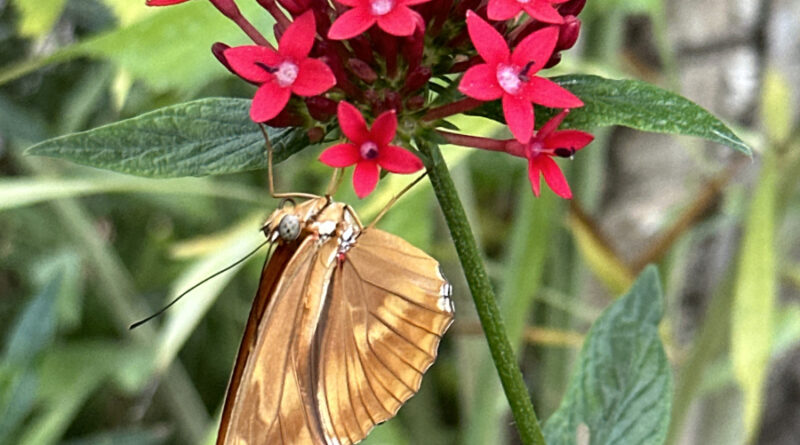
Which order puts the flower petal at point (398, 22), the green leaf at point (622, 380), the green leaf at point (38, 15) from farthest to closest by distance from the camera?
the green leaf at point (38, 15) < the green leaf at point (622, 380) < the flower petal at point (398, 22)

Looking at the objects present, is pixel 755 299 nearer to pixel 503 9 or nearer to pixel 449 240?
pixel 449 240

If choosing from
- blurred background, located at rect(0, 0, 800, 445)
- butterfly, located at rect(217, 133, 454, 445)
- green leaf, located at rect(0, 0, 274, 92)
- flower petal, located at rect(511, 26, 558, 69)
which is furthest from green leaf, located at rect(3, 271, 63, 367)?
flower petal, located at rect(511, 26, 558, 69)

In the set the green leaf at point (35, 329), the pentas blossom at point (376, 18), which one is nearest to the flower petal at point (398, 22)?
the pentas blossom at point (376, 18)

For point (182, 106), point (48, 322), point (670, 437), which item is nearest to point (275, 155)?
point (182, 106)

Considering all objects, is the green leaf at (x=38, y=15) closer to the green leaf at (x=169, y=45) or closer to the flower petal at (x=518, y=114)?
the green leaf at (x=169, y=45)

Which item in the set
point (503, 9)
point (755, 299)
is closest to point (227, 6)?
point (503, 9)

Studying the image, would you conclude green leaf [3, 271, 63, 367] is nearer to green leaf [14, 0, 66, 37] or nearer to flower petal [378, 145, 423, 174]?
green leaf [14, 0, 66, 37]
